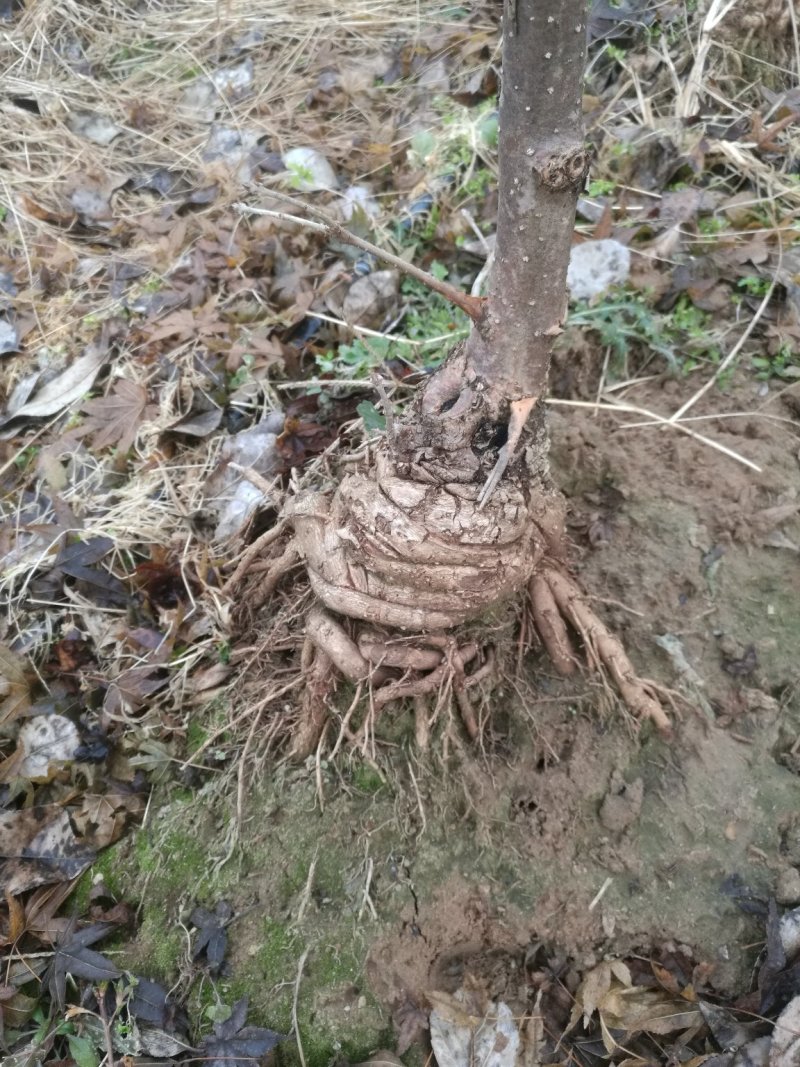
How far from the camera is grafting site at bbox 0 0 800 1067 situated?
4.93ft

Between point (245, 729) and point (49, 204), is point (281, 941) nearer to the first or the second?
point (245, 729)

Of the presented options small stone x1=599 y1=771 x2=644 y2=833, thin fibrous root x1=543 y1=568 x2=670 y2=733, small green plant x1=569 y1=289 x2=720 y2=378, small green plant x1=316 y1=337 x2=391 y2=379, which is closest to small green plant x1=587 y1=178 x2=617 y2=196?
small green plant x1=569 y1=289 x2=720 y2=378

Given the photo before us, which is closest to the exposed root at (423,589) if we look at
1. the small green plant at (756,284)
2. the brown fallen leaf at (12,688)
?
the brown fallen leaf at (12,688)

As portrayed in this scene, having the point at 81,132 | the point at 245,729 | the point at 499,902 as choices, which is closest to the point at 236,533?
the point at 245,729

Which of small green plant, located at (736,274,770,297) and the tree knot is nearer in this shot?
the tree knot

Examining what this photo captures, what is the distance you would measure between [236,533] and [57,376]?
116 centimetres

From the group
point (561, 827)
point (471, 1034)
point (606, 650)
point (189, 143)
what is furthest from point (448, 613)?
point (189, 143)

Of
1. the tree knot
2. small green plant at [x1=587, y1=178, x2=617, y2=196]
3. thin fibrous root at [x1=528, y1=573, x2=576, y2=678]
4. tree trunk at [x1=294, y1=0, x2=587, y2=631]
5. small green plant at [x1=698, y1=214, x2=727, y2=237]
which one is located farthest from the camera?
small green plant at [x1=587, y1=178, x2=617, y2=196]

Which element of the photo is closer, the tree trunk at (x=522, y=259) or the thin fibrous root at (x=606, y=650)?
the tree trunk at (x=522, y=259)

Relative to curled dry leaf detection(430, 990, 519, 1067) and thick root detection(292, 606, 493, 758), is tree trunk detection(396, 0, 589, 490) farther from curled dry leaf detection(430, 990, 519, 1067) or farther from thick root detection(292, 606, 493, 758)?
curled dry leaf detection(430, 990, 519, 1067)

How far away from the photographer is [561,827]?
1.67 meters

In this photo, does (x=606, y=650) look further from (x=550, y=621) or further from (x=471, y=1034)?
(x=471, y=1034)

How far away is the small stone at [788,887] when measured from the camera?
5.04ft

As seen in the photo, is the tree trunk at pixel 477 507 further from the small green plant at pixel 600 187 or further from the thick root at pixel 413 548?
the small green plant at pixel 600 187
